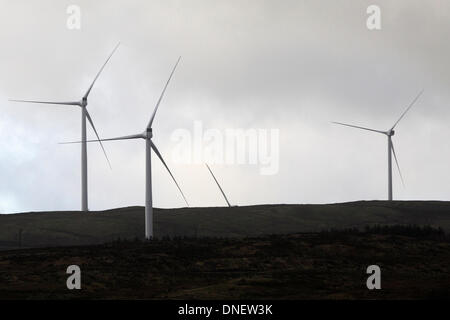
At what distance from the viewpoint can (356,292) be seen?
6134 centimetres

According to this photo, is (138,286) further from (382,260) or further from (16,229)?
(16,229)

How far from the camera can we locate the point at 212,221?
14600 cm

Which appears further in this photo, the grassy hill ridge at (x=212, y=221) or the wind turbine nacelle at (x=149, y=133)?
the grassy hill ridge at (x=212, y=221)

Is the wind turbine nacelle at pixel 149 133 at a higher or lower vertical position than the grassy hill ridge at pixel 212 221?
higher

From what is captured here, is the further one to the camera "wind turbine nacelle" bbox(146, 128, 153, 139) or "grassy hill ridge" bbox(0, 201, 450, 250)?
"grassy hill ridge" bbox(0, 201, 450, 250)

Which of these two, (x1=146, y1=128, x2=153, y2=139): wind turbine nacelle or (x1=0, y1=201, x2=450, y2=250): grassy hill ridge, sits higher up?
(x1=146, y1=128, x2=153, y2=139): wind turbine nacelle

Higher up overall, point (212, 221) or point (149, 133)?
point (149, 133)

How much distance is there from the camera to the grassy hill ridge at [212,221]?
12988 centimetres

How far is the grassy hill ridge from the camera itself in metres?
130

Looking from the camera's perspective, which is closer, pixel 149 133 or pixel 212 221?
pixel 149 133

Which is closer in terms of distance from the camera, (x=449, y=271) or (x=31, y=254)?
(x=449, y=271)

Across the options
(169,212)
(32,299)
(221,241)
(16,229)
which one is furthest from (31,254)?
(169,212)
